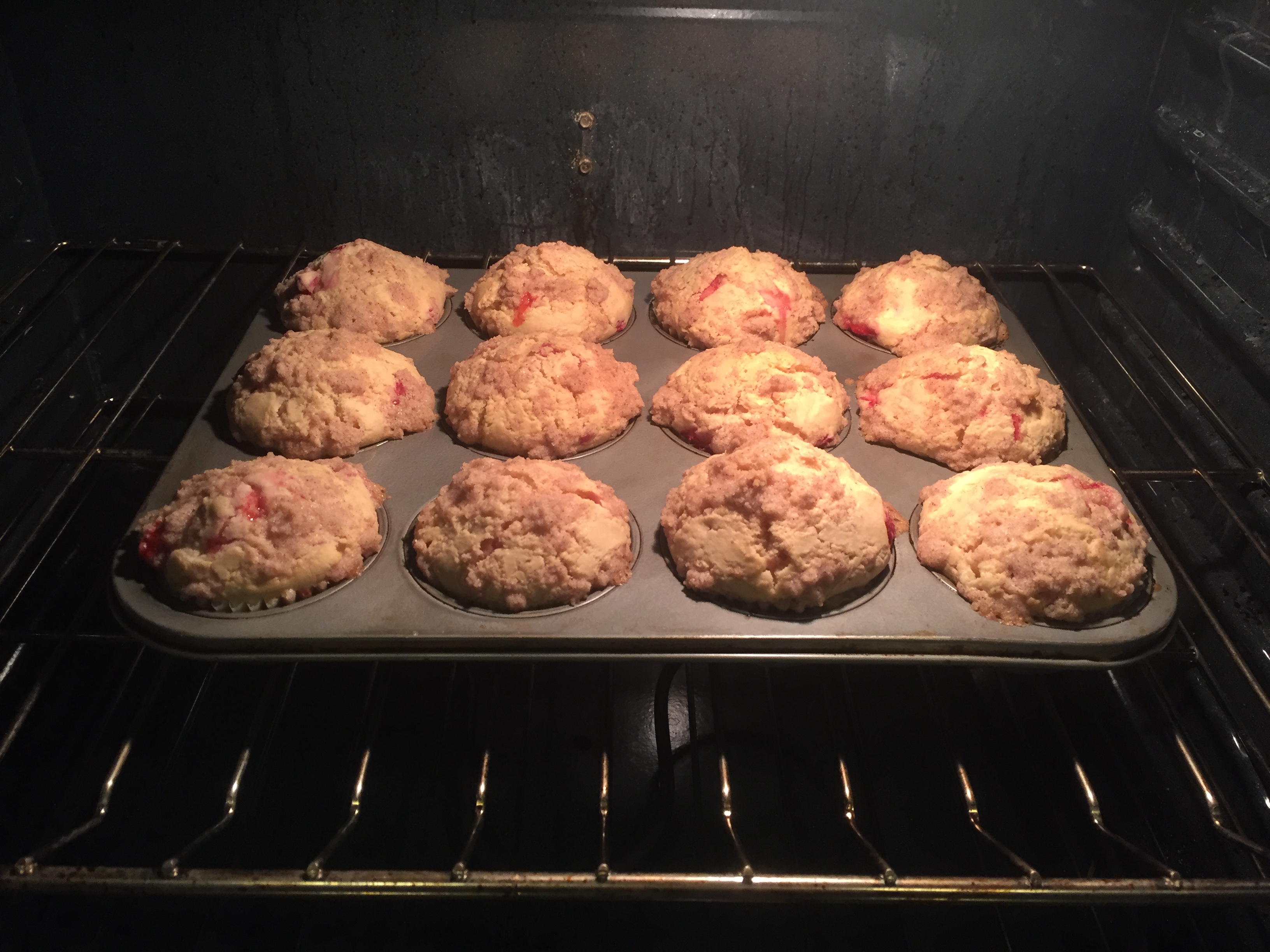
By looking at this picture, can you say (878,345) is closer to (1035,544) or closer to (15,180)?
(1035,544)

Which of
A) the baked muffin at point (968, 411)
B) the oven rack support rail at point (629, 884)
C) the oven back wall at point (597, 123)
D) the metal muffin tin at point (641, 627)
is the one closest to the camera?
the oven rack support rail at point (629, 884)

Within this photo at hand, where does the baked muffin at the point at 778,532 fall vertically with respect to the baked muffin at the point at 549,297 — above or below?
below

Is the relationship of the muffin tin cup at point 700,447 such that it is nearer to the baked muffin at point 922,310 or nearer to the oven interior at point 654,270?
the baked muffin at point 922,310

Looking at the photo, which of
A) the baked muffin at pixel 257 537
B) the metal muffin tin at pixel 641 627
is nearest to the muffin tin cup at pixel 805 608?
the metal muffin tin at pixel 641 627

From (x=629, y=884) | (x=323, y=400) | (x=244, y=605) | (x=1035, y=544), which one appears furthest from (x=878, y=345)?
(x=244, y=605)

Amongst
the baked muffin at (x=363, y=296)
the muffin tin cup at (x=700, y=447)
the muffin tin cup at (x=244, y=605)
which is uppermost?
the baked muffin at (x=363, y=296)

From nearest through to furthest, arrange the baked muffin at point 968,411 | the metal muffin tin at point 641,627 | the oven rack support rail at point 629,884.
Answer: the oven rack support rail at point 629,884 < the metal muffin tin at point 641,627 < the baked muffin at point 968,411

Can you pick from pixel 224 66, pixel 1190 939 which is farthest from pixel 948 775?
pixel 224 66

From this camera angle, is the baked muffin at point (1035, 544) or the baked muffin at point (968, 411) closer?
the baked muffin at point (1035, 544)

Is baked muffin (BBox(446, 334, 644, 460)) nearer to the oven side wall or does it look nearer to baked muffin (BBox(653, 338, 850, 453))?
baked muffin (BBox(653, 338, 850, 453))

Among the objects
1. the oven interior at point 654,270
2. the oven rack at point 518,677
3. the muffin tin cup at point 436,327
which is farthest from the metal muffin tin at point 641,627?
the muffin tin cup at point 436,327
